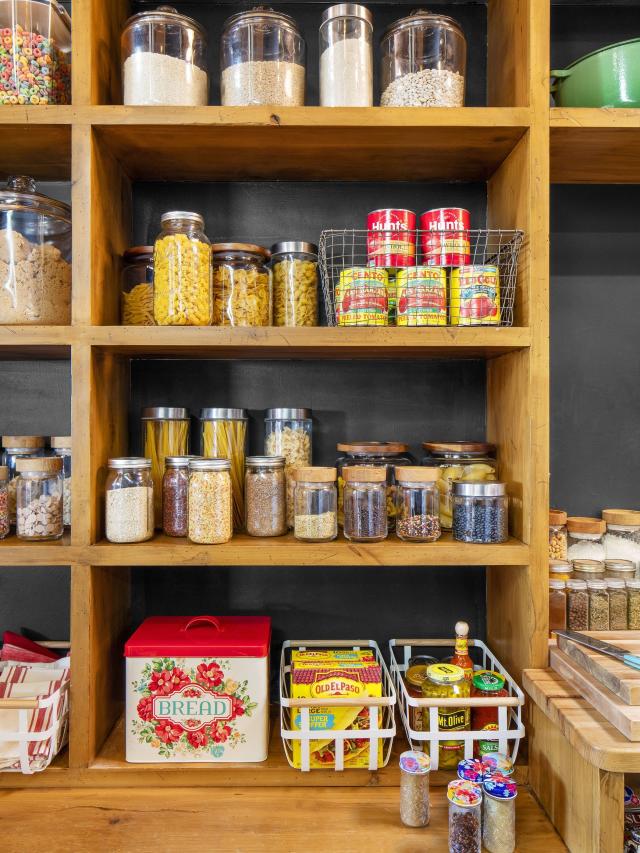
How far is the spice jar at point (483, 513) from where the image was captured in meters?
1.29

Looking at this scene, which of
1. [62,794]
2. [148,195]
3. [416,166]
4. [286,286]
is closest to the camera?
[62,794]

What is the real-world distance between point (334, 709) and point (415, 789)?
206 mm

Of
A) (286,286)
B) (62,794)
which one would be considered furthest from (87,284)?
(62,794)

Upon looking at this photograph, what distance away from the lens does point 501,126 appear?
127 cm

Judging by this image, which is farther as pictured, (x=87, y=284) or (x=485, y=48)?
(x=485, y=48)

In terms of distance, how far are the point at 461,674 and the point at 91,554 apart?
78 cm

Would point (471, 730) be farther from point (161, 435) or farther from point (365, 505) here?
point (161, 435)

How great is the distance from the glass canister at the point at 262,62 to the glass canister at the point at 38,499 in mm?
866

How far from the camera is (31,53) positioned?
129cm

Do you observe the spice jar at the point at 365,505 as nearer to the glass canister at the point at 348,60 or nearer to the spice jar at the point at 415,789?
the spice jar at the point at 415,789

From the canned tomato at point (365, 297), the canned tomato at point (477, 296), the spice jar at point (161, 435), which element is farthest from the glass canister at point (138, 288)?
the canned tomato at point (477, 296)

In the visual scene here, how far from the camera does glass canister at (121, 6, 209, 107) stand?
51.1 inches

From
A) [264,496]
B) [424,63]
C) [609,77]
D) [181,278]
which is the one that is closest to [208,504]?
[264,496]

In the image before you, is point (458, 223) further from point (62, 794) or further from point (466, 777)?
point (62, 794)
